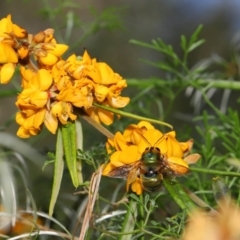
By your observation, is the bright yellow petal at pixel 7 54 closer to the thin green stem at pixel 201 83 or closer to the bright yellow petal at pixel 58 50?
the bright yellow petal at pixel 58 50

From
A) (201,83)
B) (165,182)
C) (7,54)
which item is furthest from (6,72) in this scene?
(201,83)

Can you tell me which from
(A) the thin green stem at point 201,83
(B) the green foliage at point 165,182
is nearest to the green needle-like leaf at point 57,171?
(B) the green foliage at point 165,182

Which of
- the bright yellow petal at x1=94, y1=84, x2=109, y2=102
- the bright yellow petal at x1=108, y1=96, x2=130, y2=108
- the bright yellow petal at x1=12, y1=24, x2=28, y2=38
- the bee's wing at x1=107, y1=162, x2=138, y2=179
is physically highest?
the bright yellow petal at x1=12, y1=24, x2=28, y2=38

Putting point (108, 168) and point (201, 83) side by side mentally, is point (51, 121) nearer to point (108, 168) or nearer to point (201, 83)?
point (108, 168)

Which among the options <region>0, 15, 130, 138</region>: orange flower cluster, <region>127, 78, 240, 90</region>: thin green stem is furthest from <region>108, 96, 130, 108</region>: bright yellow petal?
<region>127, 78, 240, 90</region>: thin green stem

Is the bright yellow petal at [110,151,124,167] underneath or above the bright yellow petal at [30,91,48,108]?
underneath

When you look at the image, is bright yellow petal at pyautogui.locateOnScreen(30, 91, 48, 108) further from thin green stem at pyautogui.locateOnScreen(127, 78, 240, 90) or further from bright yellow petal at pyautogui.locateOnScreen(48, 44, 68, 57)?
thin green stem at pyautogui.locateOnScreen(127, 78, 240, 90)
